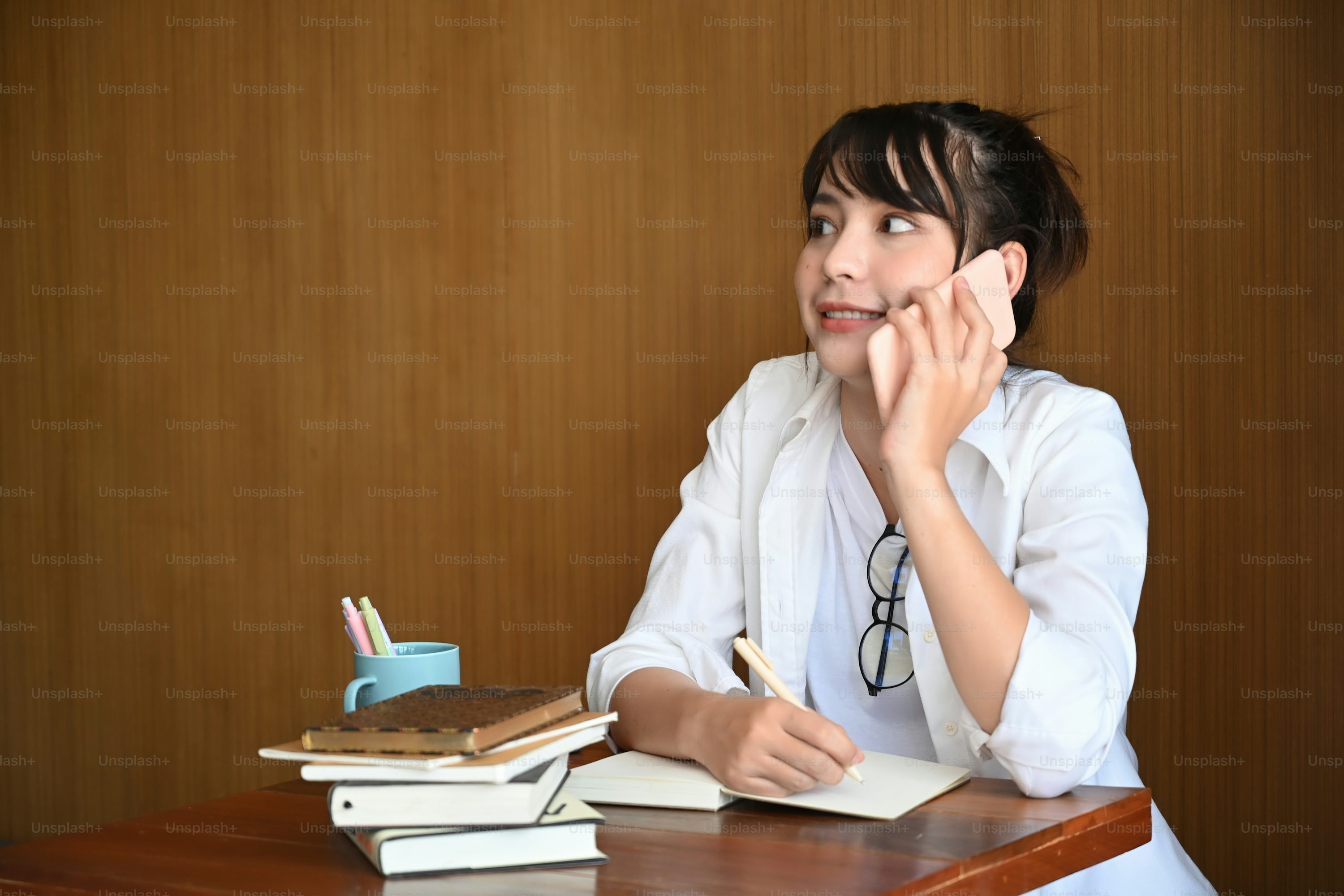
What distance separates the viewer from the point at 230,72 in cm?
252

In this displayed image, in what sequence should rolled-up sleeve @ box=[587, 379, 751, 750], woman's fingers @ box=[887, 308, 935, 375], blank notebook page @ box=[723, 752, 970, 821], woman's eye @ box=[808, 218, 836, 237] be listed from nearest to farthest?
1. blank notebook page @ box=[723, 752, 970, 821]
2. woman's fingers @ box=[887, 308, 935, 375]
3. rolled-up sleeve @ box=[587, 379, 751, 750]
4. woman's eye @ box=[808, 218, 836, 237]

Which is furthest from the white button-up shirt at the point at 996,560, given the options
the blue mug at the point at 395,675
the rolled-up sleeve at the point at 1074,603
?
the blue mug at the point at 395,675

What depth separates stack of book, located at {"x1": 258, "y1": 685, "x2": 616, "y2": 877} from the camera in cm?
76

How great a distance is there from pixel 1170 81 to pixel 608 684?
1408 millimetres

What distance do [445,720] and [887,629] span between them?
0.68 metres

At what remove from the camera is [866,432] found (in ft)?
4.72

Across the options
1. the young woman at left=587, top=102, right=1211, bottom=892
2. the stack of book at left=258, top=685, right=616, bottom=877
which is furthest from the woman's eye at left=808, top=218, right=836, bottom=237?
the stack of book at left=258, top=685, right=616, bottom=877

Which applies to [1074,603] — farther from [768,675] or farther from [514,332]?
[514,332]

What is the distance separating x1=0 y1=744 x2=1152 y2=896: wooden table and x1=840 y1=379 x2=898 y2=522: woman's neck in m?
0.51

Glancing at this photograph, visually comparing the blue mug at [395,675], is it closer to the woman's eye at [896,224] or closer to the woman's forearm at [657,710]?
the woman's forearm at [657,710]

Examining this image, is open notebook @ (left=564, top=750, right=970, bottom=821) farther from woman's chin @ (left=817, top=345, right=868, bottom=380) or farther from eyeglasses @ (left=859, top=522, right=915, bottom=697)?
woman's chin @ (left=817, top=345, right=868, bottom=380)

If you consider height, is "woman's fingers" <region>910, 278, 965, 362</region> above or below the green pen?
above

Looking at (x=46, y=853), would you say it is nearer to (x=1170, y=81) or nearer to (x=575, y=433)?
(x=575, y=433)

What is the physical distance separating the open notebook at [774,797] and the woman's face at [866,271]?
0.50 meters
